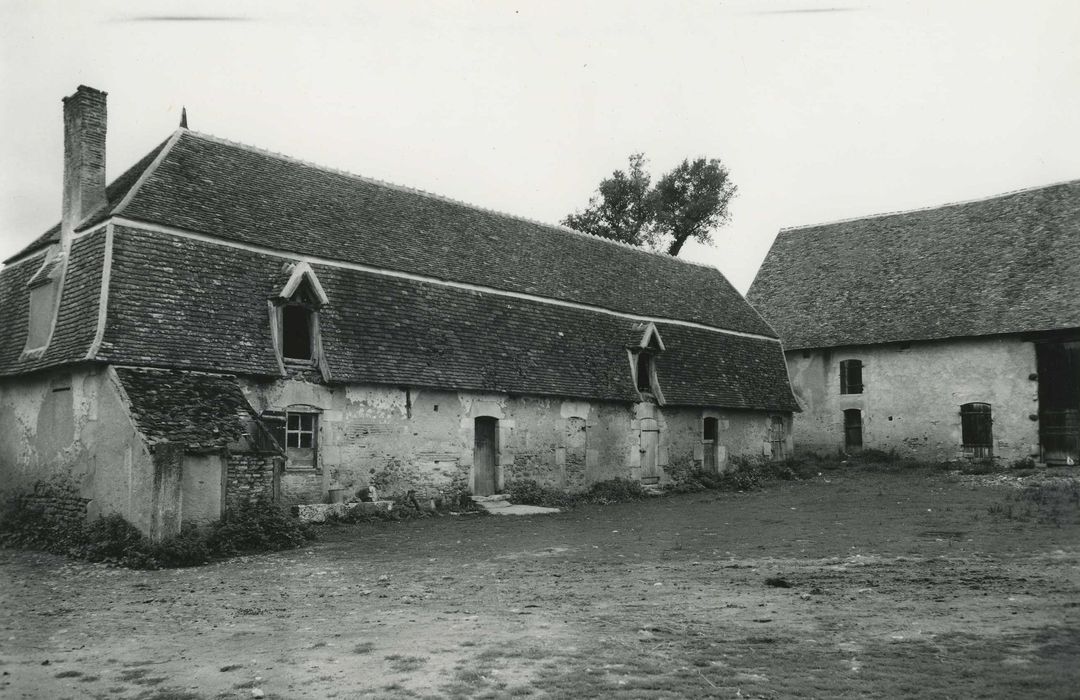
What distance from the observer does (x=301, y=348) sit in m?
18.7

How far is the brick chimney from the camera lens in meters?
17.9

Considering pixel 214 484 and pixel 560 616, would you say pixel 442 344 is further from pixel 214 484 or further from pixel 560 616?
pixel 560 616

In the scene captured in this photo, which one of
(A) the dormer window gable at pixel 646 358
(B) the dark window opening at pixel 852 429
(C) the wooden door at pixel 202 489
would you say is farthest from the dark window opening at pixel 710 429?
(C) the wooden door at pixel 202 489

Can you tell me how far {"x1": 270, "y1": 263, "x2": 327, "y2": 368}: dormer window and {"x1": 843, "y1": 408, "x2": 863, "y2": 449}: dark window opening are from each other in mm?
21566

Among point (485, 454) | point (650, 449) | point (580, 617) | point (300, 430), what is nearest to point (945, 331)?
point (650, 449)

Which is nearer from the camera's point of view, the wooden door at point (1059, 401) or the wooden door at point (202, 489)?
the wooden door at point (202, 489)

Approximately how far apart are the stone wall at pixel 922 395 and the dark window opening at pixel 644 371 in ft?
33.3

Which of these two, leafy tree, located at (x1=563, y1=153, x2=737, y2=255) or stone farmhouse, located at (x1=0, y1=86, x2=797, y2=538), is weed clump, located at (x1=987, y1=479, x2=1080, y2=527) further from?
leafy tree, located at (x1=563, y1=153, x2=737, y2=255)

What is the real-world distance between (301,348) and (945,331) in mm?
21900

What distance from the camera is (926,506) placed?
761 inches

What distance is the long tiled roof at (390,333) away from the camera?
648 inches

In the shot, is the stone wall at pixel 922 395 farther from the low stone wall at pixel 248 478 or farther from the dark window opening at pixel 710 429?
the low stone wall at pixel 248 478

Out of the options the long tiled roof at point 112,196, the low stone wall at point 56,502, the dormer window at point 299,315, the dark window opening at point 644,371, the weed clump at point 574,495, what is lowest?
the weed clump at point 574,495

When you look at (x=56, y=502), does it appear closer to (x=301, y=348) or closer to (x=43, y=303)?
(x=43, y=303)
